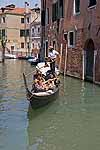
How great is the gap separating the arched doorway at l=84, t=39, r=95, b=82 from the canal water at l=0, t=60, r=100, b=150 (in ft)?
9.30

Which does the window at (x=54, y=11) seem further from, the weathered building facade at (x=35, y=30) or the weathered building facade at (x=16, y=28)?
the weathered building facade at (x=16, y=28)

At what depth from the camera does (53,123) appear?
7289 millimetres

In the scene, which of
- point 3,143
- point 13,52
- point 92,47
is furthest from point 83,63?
point 13,52

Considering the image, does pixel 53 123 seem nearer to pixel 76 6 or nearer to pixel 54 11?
pixel 76 6

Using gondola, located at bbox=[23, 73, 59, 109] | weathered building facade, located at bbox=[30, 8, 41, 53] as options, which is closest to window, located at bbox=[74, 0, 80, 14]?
gondola, located at bbox=[23, 73, 59, 109]

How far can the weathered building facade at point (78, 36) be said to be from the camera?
13203mm

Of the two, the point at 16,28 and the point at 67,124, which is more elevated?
the point at 16,28

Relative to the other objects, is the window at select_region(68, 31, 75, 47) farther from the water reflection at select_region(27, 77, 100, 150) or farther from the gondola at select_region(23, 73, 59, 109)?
the gondola at select_region(23, 73, 59, 109)

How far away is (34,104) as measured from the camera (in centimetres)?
786

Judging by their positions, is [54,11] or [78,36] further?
[54,11]

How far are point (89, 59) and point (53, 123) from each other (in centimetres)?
708

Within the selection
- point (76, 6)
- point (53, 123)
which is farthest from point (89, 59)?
point (53, 123)

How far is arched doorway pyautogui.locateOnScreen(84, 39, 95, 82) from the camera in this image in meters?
13.8

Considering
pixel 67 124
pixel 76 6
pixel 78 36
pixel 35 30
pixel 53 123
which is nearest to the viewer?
pixel 67 124
